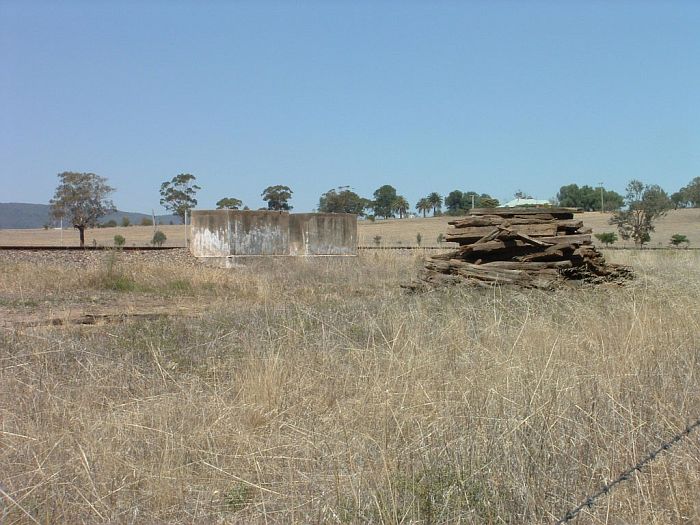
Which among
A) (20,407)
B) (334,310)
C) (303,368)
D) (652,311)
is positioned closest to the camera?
(20,407)

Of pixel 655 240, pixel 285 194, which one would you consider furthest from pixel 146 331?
pixel 655 240

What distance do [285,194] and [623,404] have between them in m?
56.6

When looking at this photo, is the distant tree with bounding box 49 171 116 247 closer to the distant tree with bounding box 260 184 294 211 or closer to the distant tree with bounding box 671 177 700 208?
the distant tree with bounding box 260 184 294 211

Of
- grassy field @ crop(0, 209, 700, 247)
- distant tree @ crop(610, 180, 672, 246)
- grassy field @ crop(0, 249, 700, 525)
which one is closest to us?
grassy field @ crop(0, 249, 700, 525)

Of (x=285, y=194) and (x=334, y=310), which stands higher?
(x=285, y=194)

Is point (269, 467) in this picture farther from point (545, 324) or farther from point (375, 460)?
point (545, 324)

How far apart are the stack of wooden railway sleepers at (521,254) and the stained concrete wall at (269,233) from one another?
1154 cm

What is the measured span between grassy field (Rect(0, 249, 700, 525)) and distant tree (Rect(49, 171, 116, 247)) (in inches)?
1886

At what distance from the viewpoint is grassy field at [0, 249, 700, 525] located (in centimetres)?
349

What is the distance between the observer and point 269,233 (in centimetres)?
2503

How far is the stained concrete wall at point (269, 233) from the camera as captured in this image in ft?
79.0

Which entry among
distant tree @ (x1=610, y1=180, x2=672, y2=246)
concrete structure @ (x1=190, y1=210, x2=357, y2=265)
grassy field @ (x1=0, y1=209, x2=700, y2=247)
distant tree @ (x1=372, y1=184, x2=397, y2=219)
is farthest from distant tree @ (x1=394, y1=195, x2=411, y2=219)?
concrete structure @ (x1=190, y1=210, x2=357, y2=265)

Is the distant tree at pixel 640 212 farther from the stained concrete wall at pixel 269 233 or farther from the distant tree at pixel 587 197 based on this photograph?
the distant tree at pixel 587 197

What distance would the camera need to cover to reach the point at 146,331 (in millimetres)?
8633
